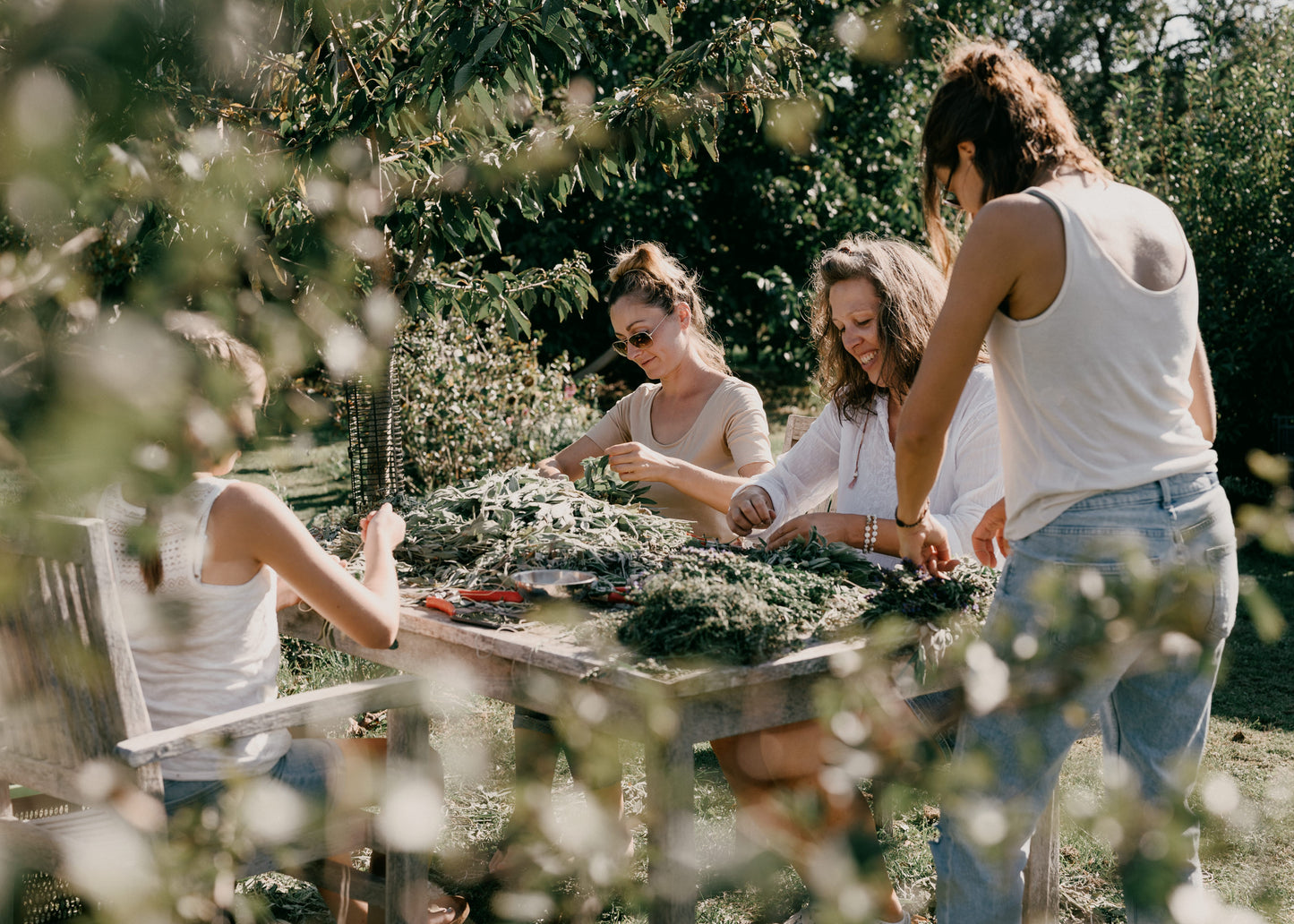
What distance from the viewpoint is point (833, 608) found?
2176 millimetres

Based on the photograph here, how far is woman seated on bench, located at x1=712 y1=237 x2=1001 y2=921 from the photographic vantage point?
259cm

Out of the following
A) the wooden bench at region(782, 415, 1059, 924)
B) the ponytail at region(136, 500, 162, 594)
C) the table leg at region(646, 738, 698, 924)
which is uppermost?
the ponytail at region(136, 500, 162, 594)

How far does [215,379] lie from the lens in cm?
46

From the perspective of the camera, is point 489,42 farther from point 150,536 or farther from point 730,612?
point 150,536

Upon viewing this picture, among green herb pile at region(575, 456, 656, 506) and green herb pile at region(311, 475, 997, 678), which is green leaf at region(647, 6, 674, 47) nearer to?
green herb pile at region(311, 475, 997, 678)

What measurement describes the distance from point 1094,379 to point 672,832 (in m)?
1.04

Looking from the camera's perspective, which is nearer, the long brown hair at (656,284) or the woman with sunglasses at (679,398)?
the woman with sunglasses at (679,398)

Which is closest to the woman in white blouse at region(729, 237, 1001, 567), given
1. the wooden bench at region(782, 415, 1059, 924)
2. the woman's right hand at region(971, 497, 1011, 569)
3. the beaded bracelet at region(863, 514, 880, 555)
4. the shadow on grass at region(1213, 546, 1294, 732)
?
the beaded bracelet at region(863, 514, 880, 555)

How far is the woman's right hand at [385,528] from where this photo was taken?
2.44 m

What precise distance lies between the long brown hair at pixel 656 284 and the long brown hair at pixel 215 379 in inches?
130

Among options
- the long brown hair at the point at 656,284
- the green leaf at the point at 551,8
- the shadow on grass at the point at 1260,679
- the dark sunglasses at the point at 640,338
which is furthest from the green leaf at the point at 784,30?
the shadow on grass at the point at 1260,679

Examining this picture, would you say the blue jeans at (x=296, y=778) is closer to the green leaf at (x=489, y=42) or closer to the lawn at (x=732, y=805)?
the lawn at (x=732, y=805)

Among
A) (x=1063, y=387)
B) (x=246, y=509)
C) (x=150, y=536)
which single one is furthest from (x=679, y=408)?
(x=150, y=536)

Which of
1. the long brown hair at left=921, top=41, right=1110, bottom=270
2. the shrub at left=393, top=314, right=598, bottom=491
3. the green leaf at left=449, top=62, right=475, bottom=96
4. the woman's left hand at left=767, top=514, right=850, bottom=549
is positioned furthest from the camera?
→ the shrub at left=393, top=314, right=598, bottom=491
